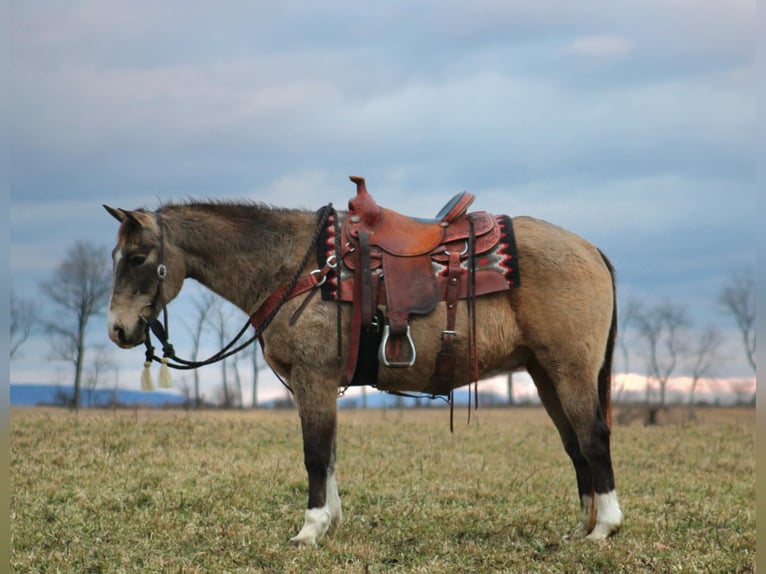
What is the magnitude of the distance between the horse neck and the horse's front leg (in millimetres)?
990

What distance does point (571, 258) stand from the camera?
7.66 meters

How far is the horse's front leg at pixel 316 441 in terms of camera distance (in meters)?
7.24

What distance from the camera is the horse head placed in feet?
24.4

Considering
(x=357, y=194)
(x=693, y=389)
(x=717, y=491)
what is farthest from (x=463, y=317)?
(x=693, y=389)

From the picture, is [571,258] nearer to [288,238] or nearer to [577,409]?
[577,409]

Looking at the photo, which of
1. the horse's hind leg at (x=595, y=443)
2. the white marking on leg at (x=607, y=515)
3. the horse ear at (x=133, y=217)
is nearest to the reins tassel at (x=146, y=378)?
the horse ear at (x=133, y=217)

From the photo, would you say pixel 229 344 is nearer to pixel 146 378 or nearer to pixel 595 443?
pixel 146 378

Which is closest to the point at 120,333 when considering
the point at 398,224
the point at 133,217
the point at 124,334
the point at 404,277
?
the point at 124,334

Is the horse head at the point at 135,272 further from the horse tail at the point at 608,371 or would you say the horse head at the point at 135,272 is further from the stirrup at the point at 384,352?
the horse tail at the point at 608,371

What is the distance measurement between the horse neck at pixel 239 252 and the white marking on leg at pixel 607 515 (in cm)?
345

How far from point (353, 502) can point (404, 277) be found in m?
3.36

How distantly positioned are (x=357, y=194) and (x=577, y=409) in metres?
2.78

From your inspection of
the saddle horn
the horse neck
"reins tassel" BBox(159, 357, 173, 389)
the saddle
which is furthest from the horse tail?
"reins tassel" BBox(159, 357, 173, 389)

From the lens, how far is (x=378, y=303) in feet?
24.4
